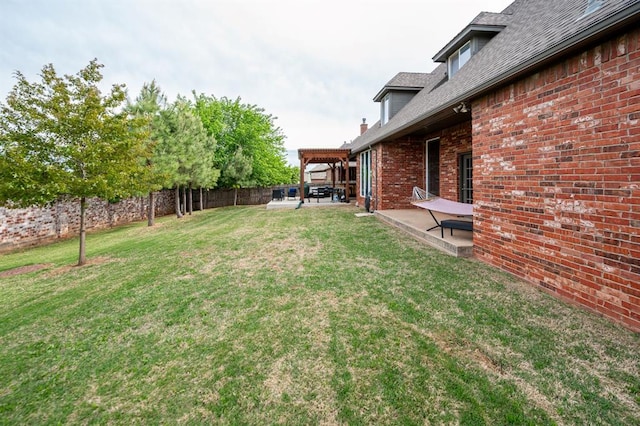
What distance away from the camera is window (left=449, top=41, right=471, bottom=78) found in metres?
8.38

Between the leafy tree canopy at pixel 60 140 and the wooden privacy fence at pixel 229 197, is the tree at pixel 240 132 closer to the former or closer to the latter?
the wooden privacy fence at pixel 229 197

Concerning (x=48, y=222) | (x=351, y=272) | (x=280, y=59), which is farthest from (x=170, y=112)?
(x=351, y=272)

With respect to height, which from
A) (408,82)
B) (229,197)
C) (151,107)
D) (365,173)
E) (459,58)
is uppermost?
(408,82)

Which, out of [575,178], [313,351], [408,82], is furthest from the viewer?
[408,82]

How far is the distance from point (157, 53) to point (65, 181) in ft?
41.0

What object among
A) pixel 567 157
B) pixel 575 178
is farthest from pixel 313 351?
pixel 567 157

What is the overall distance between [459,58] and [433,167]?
3505 millimetres

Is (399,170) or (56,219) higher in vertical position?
(399,170)

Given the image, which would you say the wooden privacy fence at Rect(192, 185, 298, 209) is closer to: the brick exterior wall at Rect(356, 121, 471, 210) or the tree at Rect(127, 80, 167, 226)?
the tree at Rect(127, 80, 167, 226)

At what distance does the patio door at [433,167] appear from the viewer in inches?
393

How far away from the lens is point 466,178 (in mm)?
8273

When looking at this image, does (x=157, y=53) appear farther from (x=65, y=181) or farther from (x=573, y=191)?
(x=573, y=191)

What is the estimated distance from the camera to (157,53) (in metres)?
14.6

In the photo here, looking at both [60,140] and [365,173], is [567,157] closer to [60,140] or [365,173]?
[60,140]
